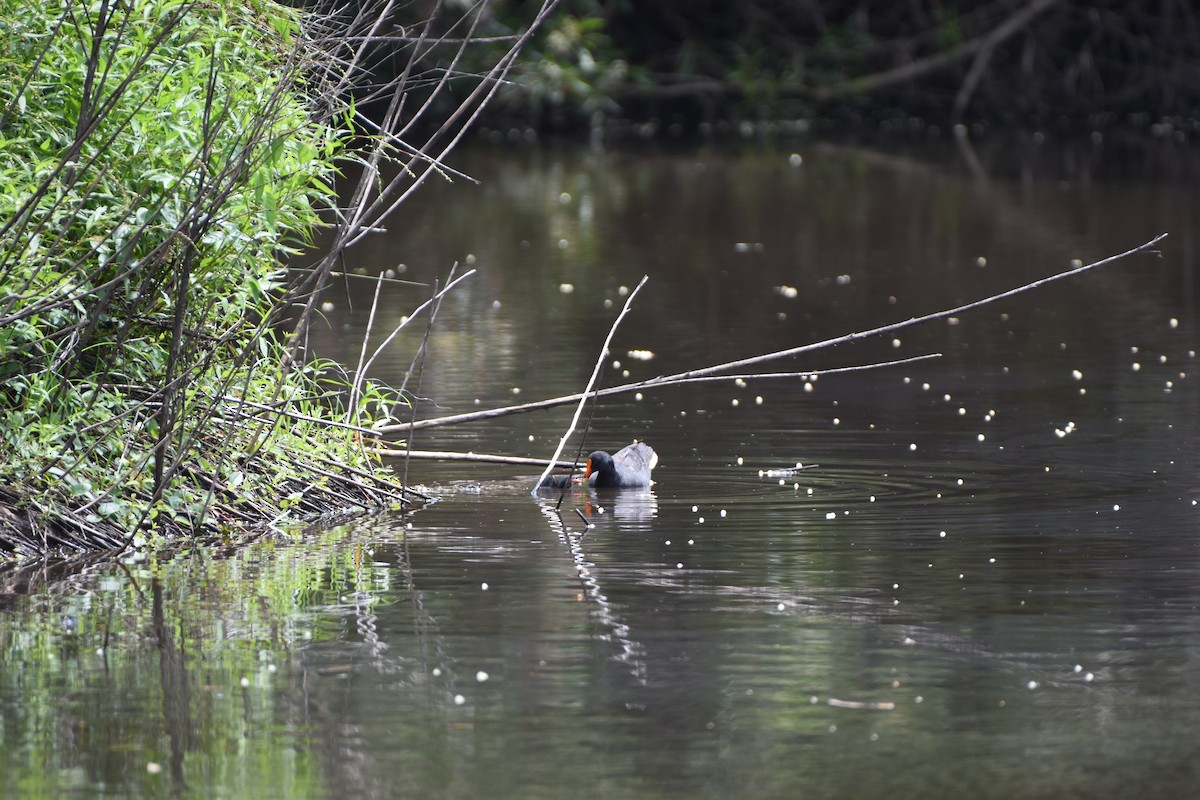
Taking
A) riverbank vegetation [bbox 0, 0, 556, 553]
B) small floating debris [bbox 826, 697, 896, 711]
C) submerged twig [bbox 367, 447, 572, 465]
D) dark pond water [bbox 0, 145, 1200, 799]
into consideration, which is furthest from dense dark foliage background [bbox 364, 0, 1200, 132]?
small floating debris [bbox 826, 697, 896, 711]

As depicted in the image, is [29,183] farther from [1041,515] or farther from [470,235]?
[470,235]

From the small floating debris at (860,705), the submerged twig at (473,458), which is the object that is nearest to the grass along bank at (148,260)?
the submerged twig at (473,458)

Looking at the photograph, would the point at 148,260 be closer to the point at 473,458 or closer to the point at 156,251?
the point at 156,251

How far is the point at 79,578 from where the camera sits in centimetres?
770

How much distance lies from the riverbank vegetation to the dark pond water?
44 cm

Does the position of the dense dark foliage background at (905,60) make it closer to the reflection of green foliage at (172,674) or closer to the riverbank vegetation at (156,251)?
the riverbank vegetation at (156,251)

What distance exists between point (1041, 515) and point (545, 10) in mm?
2921

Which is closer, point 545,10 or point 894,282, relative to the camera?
point 545,10

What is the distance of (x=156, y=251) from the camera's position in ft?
26.1

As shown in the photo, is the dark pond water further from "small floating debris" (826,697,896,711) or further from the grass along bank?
the grass along bank

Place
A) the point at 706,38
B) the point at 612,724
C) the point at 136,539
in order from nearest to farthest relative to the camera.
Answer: the point at 612,724, the point at 136,539, the point at 706,38

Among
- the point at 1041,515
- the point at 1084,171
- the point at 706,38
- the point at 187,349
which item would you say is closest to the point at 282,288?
the point at 187,349

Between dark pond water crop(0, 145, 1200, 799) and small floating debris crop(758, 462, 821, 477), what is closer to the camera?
dark pond water crop(0, 145, 1200, 799)

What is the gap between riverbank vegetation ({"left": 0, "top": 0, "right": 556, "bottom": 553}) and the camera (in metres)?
8.08
